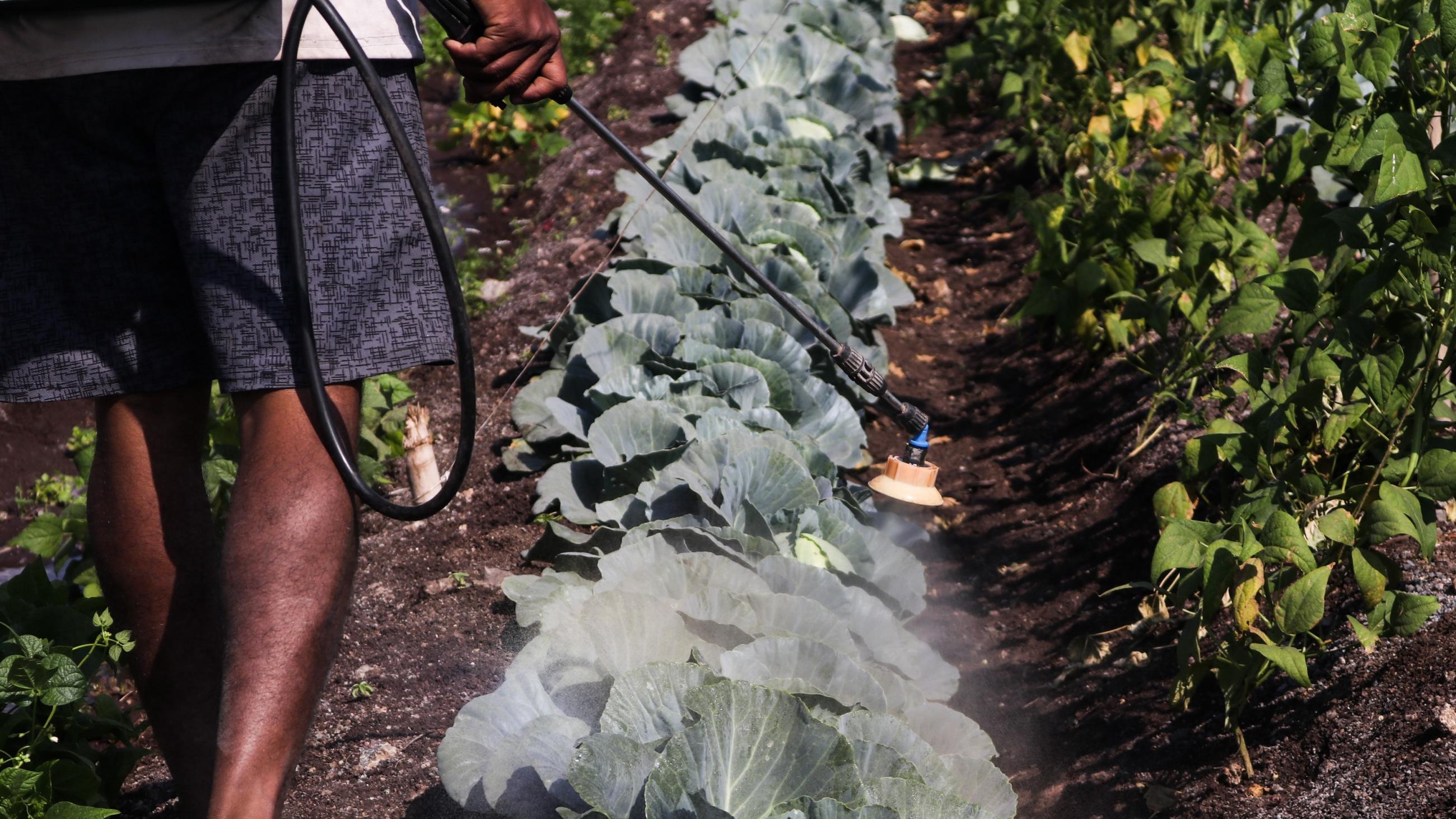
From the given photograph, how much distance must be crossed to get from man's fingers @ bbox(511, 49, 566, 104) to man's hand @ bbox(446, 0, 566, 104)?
0.02 m

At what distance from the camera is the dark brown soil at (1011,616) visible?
2.11m

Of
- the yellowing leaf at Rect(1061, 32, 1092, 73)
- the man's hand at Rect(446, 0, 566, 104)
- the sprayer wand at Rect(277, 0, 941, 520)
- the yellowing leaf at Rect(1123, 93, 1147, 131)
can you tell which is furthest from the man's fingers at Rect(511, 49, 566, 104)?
the yellowing leaf at Rect(1061, 32, 1092, 73)

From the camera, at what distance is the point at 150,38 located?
5.19 feet

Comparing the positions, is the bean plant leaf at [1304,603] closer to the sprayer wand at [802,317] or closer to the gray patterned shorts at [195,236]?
the sprayer wand at [802,317]

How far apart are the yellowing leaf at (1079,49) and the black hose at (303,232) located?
324 cm

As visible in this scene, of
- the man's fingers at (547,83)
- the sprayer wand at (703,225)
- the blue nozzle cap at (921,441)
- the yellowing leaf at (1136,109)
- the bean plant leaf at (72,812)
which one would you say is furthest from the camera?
the yellowing leaf at (1136,109)

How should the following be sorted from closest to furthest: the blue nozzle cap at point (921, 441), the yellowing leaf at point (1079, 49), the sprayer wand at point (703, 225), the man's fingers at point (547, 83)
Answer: the sprayer wand at point (703, 225), the man's fingers at point (547, 83), the blue nozzle cap at point (921, 441), the yellowing leaf at point (1079, 49)

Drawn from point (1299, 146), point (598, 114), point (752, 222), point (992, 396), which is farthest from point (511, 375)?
point (598, 114)

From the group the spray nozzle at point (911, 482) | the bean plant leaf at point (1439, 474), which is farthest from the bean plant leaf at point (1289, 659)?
the spray nozzle at point (911, 482)

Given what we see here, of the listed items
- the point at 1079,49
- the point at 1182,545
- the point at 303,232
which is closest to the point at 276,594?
the point at 303,232

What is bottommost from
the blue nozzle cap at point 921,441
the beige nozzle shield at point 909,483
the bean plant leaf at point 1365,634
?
the bean plant leaf at point 1365,634

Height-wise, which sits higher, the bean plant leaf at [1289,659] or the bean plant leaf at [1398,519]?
the bean plant leaf at [1398,519]

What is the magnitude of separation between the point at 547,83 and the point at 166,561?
2.99 ft

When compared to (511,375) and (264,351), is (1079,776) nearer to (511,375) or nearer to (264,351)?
(264,351)
